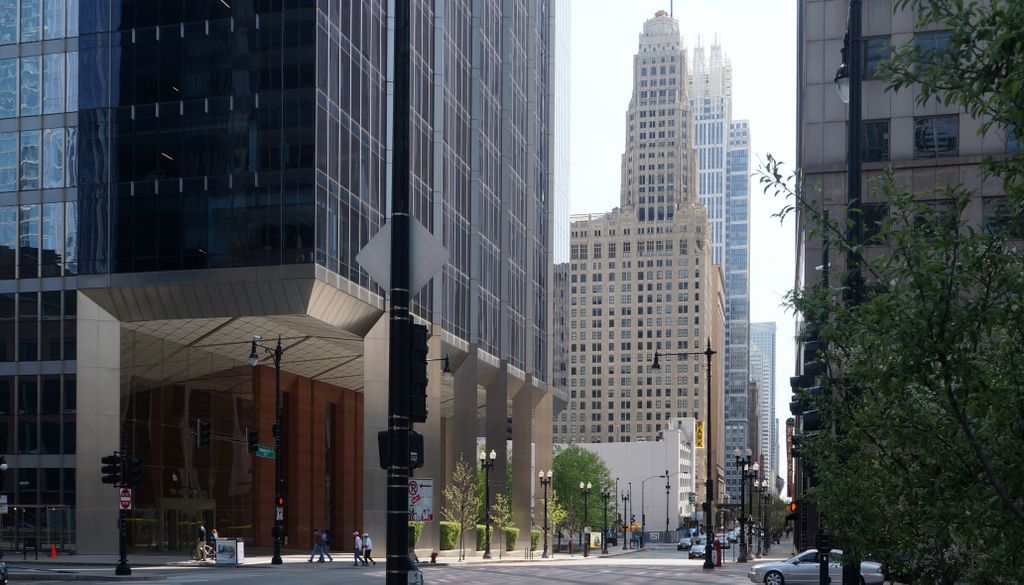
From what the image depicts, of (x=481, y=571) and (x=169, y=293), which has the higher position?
(x=169, y=293)

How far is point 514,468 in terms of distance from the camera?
9844 centimetres

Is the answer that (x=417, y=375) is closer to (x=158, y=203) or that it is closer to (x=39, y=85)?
(x=158, y=203)

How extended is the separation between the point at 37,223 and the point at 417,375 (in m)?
50.4

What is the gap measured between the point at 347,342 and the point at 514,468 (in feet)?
96.8

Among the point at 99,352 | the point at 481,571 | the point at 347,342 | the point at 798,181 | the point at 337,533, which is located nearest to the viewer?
the point at 798,181

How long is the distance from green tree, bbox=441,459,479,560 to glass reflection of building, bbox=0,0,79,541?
2711 cm

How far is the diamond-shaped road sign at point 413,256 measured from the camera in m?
15.2

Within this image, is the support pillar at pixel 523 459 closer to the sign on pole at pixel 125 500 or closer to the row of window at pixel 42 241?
the row of window at pixel 42 241

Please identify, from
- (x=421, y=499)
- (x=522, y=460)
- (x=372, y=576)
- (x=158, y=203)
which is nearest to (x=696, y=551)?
(x=522, y=460)

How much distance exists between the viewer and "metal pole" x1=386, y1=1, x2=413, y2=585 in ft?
48.3

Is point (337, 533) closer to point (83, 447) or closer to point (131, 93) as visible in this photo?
point (83, 447)

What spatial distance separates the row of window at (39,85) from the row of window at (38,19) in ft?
3.37

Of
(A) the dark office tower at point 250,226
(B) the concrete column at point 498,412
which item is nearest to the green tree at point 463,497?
(A) the dark office tower at point 250,226

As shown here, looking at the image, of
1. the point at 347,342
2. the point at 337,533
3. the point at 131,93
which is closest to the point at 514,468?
the point at 337,533
